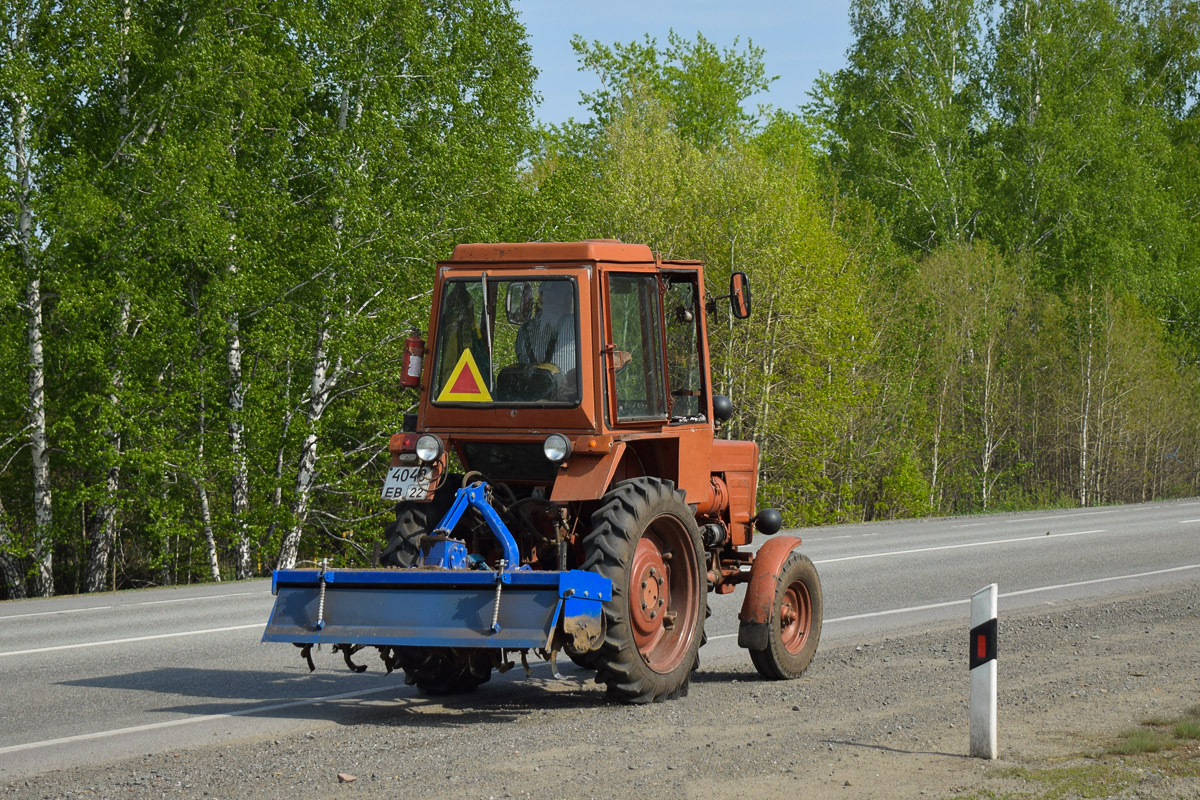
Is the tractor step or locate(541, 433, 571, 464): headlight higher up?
locate(541, 433, 571, 464): headlight

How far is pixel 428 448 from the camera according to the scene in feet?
27.3

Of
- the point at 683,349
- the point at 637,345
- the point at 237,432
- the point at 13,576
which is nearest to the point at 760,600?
the point at 683,349

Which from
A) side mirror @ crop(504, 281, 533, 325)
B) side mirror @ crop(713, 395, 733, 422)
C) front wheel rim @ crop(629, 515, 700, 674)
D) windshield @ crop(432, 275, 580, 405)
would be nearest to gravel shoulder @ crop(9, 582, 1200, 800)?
front wheel rim @ crop(629, 515, 700, 674)

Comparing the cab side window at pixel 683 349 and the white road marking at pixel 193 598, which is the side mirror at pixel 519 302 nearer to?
the cab side window at pixel 683 349

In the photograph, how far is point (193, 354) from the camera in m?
22.0

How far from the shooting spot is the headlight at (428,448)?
8.30m

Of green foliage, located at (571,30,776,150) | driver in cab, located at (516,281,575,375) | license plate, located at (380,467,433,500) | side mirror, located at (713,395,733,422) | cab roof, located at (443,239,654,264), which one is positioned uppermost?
green foliage, located at (571,30,776,150)

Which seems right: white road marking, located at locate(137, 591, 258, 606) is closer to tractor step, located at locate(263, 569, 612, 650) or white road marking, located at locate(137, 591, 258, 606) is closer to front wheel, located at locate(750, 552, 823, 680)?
tractor step, located at locate(263, 569, 612, 650)

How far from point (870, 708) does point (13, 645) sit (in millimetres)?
7665

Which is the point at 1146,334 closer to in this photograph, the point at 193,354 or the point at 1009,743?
the point at 193,354

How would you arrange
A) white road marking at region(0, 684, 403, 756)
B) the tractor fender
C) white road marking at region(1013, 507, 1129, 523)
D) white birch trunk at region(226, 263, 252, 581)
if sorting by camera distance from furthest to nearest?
white road marking at region(1013, 507, 1129, 523) → white birch trunk at region(226, 263, 252, 581) → the tractor fender → white road marking at region(0, 684, 403, 756)

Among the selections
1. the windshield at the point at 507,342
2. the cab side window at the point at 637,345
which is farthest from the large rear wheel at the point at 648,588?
the windshield at the point at 507,342

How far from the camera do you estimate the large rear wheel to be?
25.2 ft

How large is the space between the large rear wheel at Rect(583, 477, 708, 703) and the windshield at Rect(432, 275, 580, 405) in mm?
820
